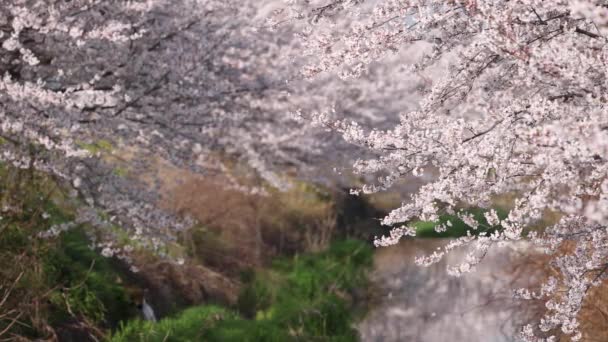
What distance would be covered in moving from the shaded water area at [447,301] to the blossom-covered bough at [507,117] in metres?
4.53

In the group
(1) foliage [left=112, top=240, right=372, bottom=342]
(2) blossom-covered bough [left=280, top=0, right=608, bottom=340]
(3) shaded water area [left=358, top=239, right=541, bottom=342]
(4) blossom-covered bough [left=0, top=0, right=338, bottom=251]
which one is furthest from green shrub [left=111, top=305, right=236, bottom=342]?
(2) blossom-covered bough [left=280, top=0, right=608, bottom=340]

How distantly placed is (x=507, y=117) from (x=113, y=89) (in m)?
5.67

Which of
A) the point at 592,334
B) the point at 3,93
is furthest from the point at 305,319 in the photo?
the point at 3,93

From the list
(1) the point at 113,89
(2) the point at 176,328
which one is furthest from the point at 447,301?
(1) the point at 113,89

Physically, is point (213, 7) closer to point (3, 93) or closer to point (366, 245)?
point (3, 93)

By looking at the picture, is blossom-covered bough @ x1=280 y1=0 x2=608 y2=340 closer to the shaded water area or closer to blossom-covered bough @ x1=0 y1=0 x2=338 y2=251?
blossom-covered bough @ x1=0 y1=0 x2=338 y2=251

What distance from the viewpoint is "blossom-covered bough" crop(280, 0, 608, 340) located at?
3053 mm

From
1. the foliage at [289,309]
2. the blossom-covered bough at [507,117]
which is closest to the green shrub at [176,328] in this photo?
the foliage at [289,309]

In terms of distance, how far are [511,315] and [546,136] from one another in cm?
702

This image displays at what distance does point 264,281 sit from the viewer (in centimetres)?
1127

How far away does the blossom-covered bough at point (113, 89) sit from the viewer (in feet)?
23.8

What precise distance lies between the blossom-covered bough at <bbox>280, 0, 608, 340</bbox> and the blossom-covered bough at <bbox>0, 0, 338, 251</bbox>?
3144 mm

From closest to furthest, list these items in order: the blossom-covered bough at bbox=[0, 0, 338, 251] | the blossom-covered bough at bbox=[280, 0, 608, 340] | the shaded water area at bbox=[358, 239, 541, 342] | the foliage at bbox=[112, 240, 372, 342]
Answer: the blossom-covered bough at bbox=[280, 0, 608, 340] < the blossom-covered bough at bbox=[0, 0, 338, 251] < the foliage at bbox=[112, 240, 372, 342] < the shaded water area at bbox=[358, 239, 541, 342]

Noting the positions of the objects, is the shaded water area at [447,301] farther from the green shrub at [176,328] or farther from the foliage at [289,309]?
the green shrub at [176,328]
